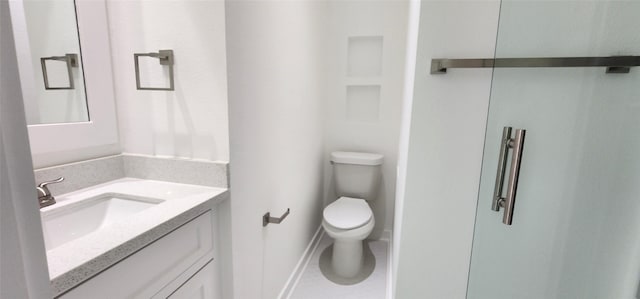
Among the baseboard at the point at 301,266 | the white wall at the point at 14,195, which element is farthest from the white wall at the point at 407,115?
the white wall at the point at 14,195

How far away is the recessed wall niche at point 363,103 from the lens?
2412mm

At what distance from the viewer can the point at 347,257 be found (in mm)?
2014

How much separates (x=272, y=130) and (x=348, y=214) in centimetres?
89

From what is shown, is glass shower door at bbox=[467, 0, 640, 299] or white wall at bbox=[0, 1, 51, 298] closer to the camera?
white wall at bbox=[0, 1, 51, 298]

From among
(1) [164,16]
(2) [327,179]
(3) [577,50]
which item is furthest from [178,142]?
(2) [327,179]

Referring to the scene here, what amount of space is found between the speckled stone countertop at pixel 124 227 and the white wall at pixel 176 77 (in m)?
0.14

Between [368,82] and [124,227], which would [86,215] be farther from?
[368,82]

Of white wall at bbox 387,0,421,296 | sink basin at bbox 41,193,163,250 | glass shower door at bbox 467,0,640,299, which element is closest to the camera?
sink basin at bbox 41,193,163,250

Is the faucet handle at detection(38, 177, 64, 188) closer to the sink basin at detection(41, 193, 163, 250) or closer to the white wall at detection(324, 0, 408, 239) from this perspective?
the sink basin at detection(41, 193, 163, 250)

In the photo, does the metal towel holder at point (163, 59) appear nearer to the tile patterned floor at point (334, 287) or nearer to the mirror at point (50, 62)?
the mirror at point (50, 62)

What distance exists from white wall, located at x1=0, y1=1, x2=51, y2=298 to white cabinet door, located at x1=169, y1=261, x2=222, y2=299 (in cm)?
57

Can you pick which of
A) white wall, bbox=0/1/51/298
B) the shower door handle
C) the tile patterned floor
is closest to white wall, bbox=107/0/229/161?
white wall, bbox=0/1/51/298

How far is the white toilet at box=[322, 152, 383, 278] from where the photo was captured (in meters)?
1.89

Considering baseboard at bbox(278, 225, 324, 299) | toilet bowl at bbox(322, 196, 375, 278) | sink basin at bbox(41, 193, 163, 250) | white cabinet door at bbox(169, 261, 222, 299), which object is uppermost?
sink basin at bbox(41, 193, 163, 250)
